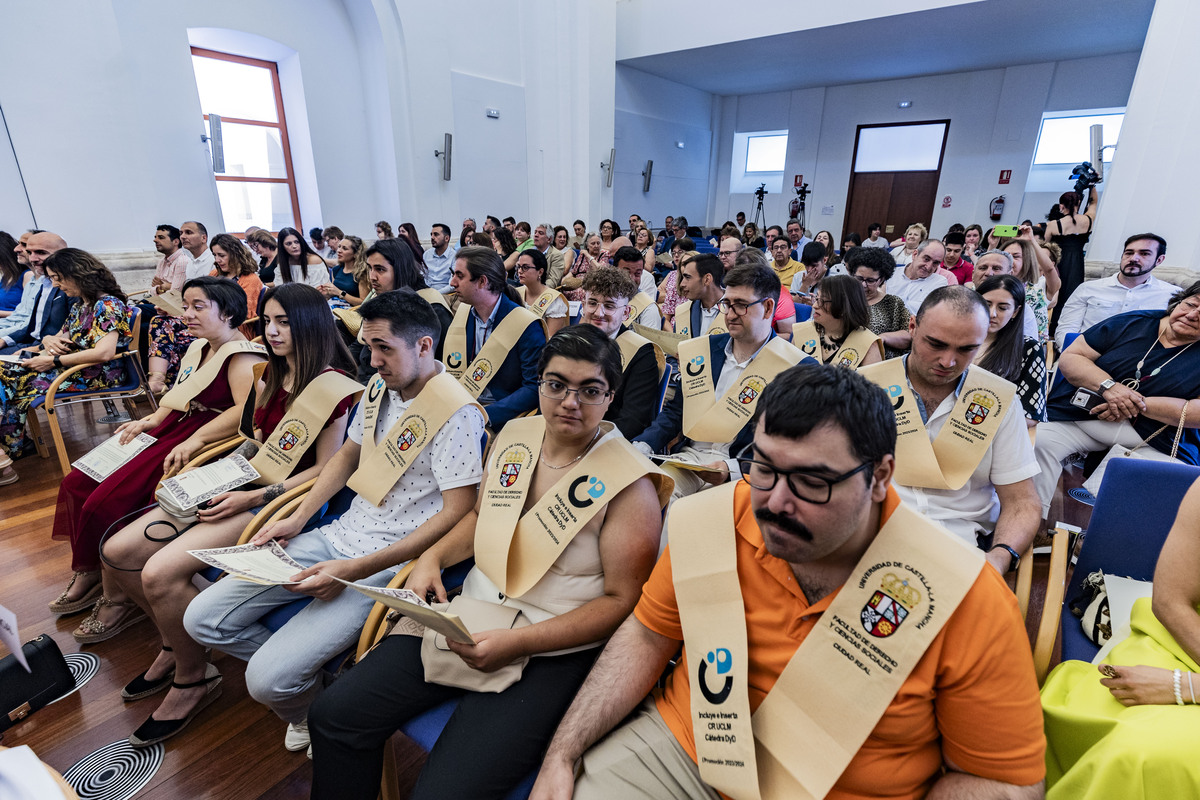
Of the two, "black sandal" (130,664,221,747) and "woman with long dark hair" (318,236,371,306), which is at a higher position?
"woman with long dark hair" (318,236,371,306)

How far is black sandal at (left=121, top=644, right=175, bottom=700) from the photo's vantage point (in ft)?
5.81

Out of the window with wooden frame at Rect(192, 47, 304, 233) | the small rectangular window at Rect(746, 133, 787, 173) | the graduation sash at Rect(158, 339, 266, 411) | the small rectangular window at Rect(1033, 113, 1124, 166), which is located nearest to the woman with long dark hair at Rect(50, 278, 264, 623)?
the graduation sash at Rect(158, 339, 266, 411)

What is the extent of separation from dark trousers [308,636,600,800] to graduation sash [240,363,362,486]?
34.2 inches

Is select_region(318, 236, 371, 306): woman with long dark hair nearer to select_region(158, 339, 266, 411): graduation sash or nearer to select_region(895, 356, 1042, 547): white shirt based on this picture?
select_region(158, 339, 266, 411): graduation sash

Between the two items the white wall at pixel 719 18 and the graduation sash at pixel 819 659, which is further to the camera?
the white wall at pixel 719 18

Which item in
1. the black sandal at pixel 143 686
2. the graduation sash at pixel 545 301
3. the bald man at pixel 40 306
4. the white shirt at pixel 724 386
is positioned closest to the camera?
the black sandal at pixel 143 686

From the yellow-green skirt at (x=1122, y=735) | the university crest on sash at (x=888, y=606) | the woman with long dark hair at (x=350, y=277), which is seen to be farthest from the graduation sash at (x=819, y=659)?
the woman with long dark hair at (x=350, y=277)

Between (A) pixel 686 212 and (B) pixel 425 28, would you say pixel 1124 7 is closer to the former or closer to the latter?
(A) pixel 686 212

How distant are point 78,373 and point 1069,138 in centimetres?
1295

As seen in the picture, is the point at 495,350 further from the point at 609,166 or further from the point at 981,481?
the point at 609,166

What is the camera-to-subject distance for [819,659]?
920 millimetres

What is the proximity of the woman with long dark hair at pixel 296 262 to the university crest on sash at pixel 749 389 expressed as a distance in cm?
436

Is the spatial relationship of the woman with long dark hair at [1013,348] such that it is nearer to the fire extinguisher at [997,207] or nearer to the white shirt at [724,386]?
the white shirt at [724,386]

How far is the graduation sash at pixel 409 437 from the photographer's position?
1530 millimetres
